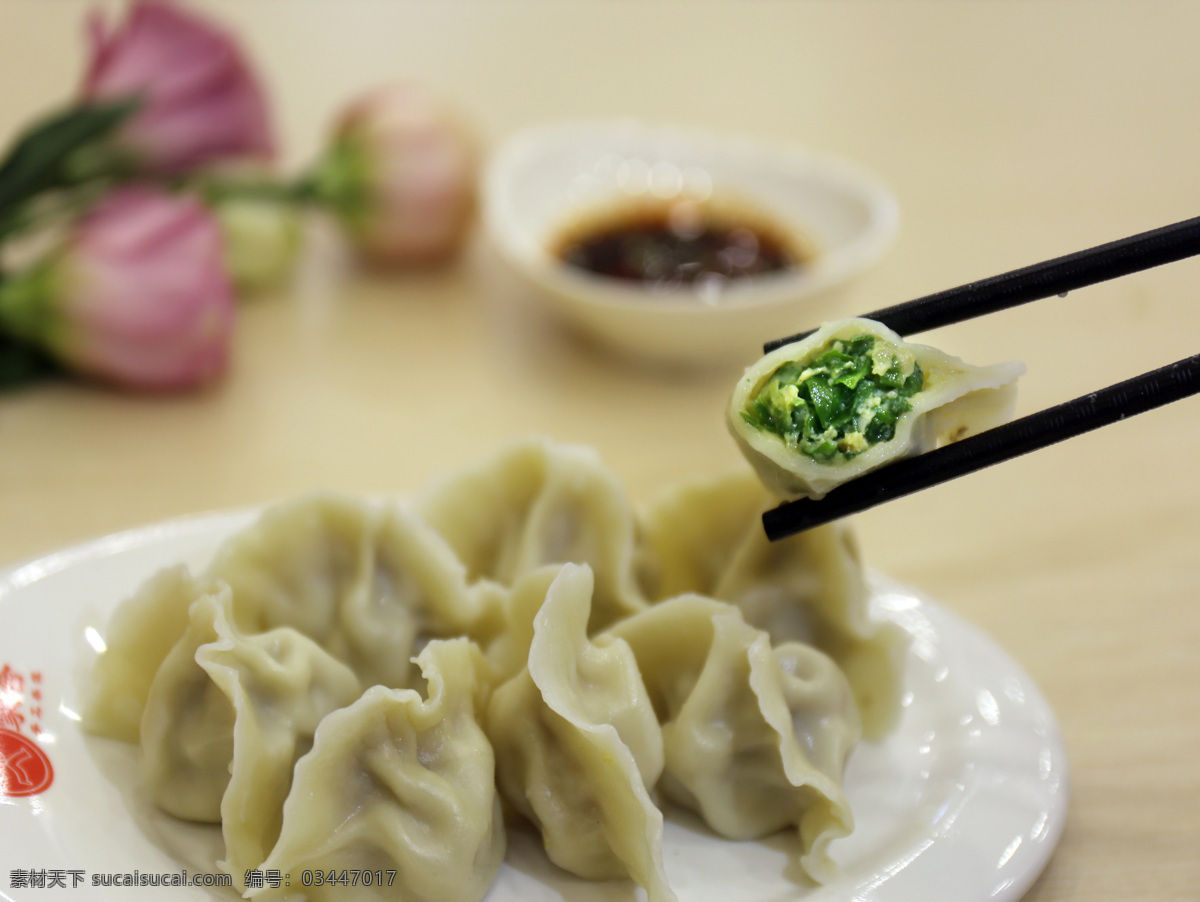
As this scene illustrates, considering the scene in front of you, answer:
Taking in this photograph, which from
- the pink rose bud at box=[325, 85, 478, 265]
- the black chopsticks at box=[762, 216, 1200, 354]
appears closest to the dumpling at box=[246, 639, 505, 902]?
the black chopsticks at box=[762, 216, 1200, 354]

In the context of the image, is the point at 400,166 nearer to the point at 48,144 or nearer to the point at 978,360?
the point at 48,144

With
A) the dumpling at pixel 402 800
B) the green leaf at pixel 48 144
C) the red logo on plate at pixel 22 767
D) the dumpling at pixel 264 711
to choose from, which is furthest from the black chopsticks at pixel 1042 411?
the green leaf at pixel 48 144

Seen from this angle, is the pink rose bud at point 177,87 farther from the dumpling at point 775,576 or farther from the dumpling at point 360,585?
the dumpling at point 775,576

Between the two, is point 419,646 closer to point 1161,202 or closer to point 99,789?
point 99,789

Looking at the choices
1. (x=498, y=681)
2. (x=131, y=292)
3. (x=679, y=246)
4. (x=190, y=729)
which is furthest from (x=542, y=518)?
(x=679, y=246)

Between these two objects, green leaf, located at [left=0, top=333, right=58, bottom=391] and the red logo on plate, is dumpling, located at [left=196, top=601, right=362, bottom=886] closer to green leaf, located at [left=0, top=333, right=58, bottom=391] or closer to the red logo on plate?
the red logo on plate
